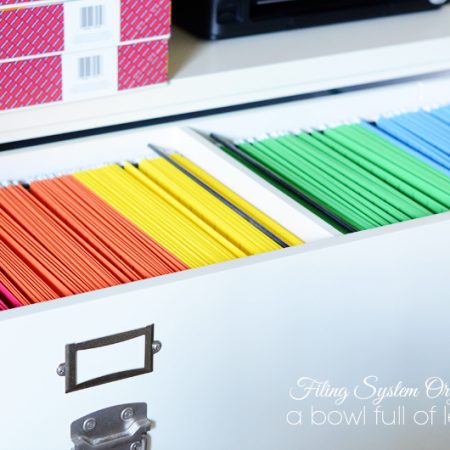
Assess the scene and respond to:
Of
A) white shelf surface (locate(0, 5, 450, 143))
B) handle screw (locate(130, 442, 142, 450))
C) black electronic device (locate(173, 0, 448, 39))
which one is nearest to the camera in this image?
handle screw (locate(130, 442, 142, 450))

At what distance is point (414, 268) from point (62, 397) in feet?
1.34

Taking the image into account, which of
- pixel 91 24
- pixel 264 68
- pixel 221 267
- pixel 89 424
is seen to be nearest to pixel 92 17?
pixel 91 24

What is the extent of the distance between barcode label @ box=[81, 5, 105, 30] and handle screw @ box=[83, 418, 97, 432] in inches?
18.8

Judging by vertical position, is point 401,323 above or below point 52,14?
below

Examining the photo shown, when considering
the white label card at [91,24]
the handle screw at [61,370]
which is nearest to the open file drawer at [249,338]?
the handle screw at [61,370]

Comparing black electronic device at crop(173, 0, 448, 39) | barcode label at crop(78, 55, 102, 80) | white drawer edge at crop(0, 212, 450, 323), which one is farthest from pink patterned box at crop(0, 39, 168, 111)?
white drawer edge at crop(0, 212, 450, 323)

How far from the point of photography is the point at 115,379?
0.93 metres

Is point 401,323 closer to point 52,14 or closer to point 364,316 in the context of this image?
point 364,316

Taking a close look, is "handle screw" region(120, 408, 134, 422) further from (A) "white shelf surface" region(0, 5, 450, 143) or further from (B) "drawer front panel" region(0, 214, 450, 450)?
(A) "white shelf surface" region(0, 5, 450, 143)

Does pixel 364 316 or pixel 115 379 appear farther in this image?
pixel 364 316

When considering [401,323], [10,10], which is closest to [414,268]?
[401,323]

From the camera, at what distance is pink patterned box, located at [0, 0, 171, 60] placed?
112 cm

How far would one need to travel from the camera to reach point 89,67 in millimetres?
1198

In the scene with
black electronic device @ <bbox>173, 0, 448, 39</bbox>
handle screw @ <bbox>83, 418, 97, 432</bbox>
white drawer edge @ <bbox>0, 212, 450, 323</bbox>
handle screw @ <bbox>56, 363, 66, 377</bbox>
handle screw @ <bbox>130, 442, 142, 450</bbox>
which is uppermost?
black electronic device @ <bbox>173, 0, 448, 39</bbox>
